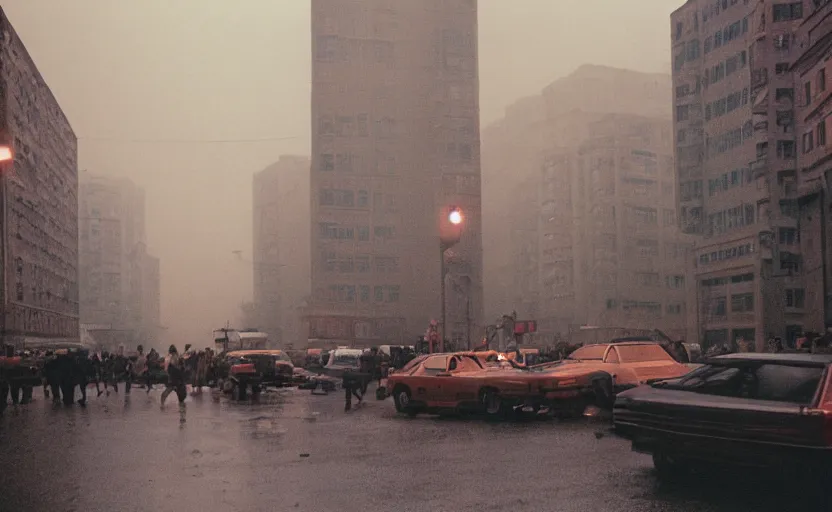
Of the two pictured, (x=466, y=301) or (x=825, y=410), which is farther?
(x=466, y=301)

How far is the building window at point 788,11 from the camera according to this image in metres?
64.0

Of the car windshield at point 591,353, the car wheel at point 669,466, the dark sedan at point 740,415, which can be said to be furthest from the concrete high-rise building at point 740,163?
the dark sedan at point 740,415

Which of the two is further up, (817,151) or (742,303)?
(817,151)

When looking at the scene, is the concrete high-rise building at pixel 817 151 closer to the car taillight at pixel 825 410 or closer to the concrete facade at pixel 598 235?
the car taillight at pixel 825 410

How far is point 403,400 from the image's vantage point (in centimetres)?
2120

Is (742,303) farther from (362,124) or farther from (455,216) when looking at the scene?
(455,216)

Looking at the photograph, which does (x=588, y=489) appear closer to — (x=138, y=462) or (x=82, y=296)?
(x=138, y=462)

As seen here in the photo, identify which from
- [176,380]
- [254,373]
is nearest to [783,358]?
[176,380]

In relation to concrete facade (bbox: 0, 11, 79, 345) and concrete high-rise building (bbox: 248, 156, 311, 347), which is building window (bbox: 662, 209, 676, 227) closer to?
concrete high-rise building (bbox: 248, 156, 311, 347)

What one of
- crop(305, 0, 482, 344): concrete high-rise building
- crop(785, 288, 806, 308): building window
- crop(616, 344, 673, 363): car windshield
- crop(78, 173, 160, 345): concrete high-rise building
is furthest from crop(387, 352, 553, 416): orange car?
crop(78, 173, 160, 345): concrete high-rise building

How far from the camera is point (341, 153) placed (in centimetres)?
10538

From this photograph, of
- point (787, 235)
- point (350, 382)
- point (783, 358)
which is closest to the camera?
point (783, 358)

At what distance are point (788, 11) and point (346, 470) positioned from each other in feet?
209

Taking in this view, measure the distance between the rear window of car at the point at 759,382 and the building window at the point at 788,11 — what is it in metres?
62.4
